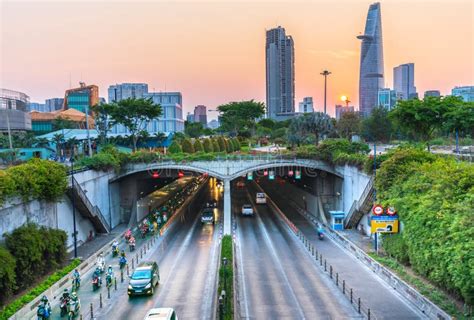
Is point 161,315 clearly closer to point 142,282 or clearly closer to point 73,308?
point 73,308

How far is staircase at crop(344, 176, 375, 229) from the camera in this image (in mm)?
39969

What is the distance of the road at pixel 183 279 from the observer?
A: 77.9 ft

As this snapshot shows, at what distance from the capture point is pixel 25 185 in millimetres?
29922

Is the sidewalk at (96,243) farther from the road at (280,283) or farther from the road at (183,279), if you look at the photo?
the road at (280,283)

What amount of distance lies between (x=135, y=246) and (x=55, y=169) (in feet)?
35.6

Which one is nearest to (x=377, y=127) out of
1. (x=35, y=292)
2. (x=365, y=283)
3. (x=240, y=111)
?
(x=240, y=111)

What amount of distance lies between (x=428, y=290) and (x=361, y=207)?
60.8ft

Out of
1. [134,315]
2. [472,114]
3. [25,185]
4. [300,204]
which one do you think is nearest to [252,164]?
[300,204]

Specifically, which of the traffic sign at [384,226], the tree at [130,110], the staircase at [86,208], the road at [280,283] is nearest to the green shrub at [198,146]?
the tree at [130,110]

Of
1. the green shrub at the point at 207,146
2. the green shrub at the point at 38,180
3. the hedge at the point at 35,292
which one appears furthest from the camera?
the green shrub at the point at 207,146

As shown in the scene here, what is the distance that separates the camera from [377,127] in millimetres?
94938

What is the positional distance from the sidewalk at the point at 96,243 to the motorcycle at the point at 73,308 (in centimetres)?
1171

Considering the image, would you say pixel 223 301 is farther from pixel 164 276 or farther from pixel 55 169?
pixel 55 169

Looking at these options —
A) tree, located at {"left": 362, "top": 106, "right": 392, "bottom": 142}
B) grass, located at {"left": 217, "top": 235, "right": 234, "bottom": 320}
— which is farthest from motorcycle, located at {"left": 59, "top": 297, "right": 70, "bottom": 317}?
tree, located at {"left": 362, "top": 106, "right": 392, "bottom": 142}
